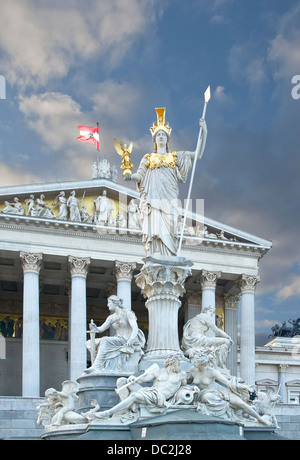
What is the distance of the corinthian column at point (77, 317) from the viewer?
46500 millimetres

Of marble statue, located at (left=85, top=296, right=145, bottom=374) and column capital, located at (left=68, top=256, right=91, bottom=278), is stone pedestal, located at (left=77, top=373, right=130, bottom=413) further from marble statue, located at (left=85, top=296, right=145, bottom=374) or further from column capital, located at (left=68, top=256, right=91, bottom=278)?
column capital, located at (left=68, top=256, right=91, bottom=278)

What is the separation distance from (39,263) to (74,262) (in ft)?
7.47

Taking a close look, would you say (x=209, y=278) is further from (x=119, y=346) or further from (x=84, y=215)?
(x=119, y=346)

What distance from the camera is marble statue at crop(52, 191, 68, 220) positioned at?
5006 cm

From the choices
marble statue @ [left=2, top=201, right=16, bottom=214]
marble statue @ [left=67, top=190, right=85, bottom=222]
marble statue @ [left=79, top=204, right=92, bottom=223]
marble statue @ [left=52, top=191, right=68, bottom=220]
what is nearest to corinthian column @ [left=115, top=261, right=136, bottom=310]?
Answer: marble statue @ [left=79, top=204, right=92, bottom=223]

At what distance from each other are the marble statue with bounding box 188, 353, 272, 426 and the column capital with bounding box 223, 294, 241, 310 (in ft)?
139

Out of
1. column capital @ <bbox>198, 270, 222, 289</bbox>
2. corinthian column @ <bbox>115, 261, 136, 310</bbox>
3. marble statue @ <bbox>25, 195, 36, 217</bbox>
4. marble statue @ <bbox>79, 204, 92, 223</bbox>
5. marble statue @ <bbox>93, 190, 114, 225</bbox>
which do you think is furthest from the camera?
column capital @ <bbox>198, 270, 222, 289</bbox>

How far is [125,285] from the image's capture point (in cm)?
4934

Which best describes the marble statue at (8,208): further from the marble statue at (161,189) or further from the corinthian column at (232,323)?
the marble statue at (161,189)

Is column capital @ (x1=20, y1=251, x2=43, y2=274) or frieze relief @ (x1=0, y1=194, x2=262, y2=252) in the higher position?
frieze relief @ (x1=0, y1=194, x2=262, y2=252)

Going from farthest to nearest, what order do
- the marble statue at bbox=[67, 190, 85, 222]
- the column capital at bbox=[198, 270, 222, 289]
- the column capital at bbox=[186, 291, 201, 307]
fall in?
the column capital at bbox=[186, 291, 201, 307]
the column capital at bbox=[198, 270, 222, 289]
the marble statue at bbox=[67, 190, 85, 222]

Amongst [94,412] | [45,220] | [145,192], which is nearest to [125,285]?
[45,220]

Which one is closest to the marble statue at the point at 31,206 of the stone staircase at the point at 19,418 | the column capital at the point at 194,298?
the column capital at the point at 194,298

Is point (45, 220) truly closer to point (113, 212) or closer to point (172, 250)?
point (113, 212)
